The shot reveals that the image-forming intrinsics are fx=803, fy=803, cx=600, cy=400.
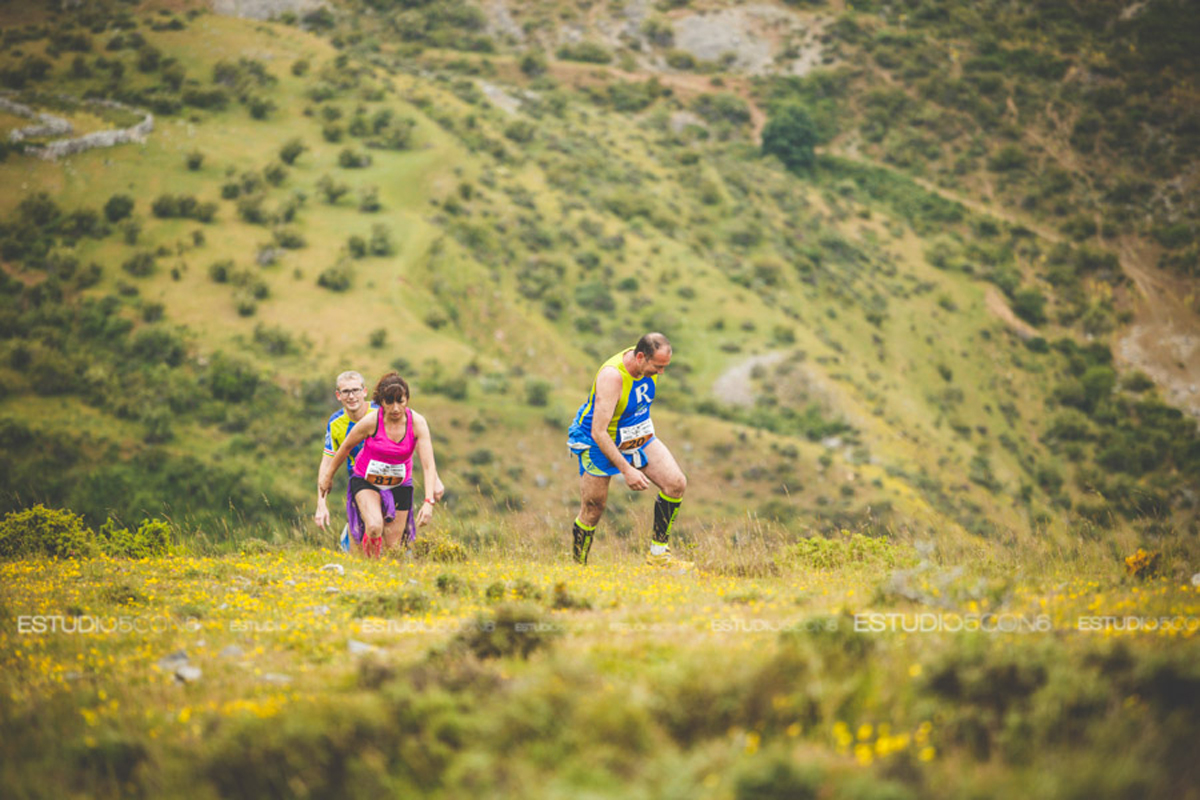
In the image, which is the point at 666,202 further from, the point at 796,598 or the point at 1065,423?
the point at 796,598

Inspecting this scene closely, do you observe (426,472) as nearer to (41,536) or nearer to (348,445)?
(348,445)

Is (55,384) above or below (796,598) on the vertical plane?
below

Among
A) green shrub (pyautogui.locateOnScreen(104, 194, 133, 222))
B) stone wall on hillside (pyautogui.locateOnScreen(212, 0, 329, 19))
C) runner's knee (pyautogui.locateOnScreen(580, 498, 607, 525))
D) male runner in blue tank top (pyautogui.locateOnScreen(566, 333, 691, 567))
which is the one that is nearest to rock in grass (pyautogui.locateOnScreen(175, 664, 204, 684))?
male runner in blue tank top (pyautogui.locateOnScreen(566, 333, 691, 567))

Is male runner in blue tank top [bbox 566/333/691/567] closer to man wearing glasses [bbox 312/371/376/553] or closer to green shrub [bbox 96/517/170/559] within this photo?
man wearing glasses [bbox 312/371/376/553]

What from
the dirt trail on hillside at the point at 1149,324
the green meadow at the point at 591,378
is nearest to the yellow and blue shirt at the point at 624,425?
the green meadow at the point at 591,378

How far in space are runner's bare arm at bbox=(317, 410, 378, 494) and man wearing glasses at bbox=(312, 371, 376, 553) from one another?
0.06 metres

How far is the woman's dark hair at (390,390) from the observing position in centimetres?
706

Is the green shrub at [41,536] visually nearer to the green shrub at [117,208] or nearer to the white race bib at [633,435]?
the white race bib at [633,435]

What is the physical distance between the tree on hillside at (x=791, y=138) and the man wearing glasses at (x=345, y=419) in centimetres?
6991

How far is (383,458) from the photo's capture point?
7379 millimetres

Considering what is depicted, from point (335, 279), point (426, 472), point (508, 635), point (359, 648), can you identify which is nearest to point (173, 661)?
point (359, 648)

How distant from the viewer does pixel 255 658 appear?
14.3ft

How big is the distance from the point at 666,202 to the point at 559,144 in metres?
9.63

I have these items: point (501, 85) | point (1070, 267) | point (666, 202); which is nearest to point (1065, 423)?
point (1070, 267)
